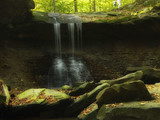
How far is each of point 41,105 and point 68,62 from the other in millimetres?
7599

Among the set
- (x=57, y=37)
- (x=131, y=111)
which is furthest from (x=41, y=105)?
(x=57, y=37)

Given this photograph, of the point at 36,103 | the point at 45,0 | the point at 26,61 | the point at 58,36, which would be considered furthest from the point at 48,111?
the point at 45,0

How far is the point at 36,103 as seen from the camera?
619cm

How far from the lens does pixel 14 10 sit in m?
10.8

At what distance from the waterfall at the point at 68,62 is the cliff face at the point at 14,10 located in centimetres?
235

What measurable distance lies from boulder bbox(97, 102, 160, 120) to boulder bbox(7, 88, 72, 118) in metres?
2.27

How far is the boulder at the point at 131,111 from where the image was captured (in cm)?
402

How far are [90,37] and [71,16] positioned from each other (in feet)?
8.05

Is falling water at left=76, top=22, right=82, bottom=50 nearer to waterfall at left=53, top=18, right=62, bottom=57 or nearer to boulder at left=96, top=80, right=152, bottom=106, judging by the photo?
waterfall at left=53, top=18, right=62, bottom=57

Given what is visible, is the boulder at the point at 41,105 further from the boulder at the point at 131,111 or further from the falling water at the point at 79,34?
the falling water at the point at 79,34

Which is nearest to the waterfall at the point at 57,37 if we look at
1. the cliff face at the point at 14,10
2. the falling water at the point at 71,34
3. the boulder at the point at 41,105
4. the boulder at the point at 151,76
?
the falling water at the point at 71,34

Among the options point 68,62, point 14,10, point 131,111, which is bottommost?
point 68,62

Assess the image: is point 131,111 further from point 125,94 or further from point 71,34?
point 71,34

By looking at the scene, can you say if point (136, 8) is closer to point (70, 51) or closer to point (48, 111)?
point (70, 51)
